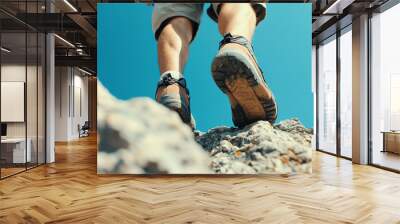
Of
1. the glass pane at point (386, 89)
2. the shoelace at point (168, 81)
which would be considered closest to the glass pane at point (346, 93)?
the glass pane at point (386, 89)

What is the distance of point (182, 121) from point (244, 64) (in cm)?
134

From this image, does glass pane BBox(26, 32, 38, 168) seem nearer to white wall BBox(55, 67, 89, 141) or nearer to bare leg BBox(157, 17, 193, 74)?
bare leg BBox(157, 17, 193, 74)

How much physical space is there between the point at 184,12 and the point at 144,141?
7.23 feet

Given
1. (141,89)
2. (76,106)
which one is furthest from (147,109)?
(76,106)

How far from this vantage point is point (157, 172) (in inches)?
247

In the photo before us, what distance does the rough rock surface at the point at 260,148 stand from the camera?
6.25 metres

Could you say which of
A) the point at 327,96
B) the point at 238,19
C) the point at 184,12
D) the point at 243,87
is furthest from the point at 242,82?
the point at 327,96

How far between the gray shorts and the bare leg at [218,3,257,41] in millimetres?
102

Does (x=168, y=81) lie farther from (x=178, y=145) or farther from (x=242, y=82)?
(x=242, y=82)

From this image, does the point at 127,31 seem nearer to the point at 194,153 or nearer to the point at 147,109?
the point at 147,109

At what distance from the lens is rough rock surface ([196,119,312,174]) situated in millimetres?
6254

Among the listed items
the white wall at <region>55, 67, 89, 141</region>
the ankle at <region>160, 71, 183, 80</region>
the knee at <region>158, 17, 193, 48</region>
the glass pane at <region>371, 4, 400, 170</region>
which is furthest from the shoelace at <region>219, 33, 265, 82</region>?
the white wall at <region>55, 67, 89, 141</region>

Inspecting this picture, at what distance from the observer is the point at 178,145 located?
6.27m

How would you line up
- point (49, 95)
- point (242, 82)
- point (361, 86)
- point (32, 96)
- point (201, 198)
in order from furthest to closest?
Result: 1. point (49, 95)
2. point (361, 86)
3. point (32, 96)
4. point (242, 82)
5. point (201, 198)
